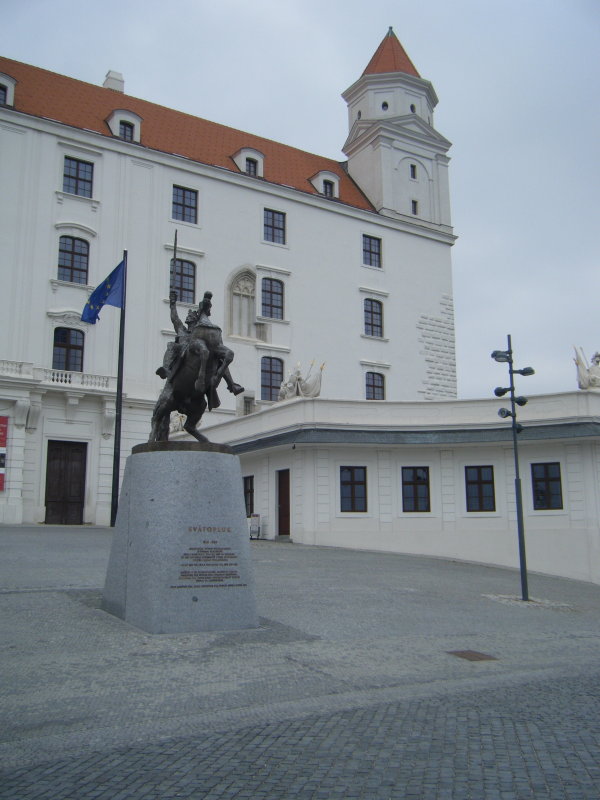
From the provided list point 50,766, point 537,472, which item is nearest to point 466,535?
point 537,472

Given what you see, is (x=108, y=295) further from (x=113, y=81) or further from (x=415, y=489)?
(x=113, y=81)

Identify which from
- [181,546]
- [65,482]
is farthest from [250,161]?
[181,546]

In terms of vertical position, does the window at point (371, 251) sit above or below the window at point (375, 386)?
above

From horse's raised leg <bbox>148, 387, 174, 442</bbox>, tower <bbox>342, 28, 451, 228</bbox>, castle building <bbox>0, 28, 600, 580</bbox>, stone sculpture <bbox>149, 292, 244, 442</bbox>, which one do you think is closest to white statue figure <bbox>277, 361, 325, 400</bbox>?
castle building <bbox>0, 28, 600, 580</bbox>

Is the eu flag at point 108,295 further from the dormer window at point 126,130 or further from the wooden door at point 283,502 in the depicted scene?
the dormer window at point 126,130

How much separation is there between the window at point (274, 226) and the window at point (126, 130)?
8519mm

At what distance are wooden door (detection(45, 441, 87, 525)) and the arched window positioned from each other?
1109 centimetres

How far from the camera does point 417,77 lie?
50.4 m

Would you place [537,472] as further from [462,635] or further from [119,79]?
[119,79]

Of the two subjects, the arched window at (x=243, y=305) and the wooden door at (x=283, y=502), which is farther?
the arched window at (x=243, y=305)

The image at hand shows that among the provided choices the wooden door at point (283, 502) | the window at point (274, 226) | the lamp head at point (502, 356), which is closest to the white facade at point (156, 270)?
the window at point (274, 226)

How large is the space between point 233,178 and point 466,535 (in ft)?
83.2

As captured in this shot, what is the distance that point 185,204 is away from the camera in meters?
40.2

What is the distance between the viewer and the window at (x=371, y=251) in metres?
46.6
